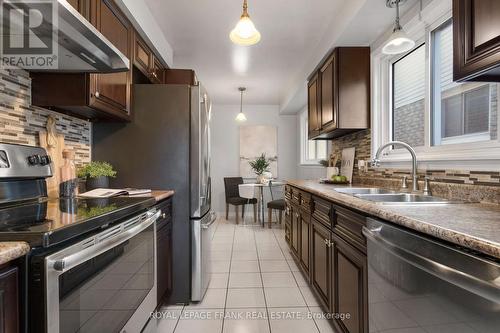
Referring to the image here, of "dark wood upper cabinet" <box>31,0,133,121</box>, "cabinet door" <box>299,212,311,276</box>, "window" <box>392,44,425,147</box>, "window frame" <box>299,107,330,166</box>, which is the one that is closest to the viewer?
"dark wood upper cabinet" <box>31,0,133,121</box>

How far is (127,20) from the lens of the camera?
83.6 inches

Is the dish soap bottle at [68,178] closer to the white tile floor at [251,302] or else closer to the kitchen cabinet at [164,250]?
the kitchen cabinet at [164,250]

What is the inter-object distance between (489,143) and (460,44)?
64cm

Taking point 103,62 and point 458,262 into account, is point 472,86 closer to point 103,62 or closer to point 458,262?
point 458,262

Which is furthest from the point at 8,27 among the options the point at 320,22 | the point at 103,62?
the point at 320,22

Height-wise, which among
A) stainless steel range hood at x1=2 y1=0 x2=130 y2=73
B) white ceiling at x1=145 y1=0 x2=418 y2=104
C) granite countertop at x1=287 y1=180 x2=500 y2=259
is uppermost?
white ceiling at x1=145 y1=0 x2=418 y2=104

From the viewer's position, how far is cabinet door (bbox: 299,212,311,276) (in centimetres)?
241

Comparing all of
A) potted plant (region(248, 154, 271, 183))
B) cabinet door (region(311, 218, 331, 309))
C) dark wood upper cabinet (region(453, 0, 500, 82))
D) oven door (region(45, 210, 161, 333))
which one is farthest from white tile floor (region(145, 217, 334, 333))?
potted plant (region(248, 154, 271, 183))

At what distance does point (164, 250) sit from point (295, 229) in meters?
1.48

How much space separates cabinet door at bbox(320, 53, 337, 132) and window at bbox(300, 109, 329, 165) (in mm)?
1729

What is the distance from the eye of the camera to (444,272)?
0.78 m

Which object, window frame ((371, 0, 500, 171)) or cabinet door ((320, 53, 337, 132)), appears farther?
cabinet door ((320, 53, 337, 132))

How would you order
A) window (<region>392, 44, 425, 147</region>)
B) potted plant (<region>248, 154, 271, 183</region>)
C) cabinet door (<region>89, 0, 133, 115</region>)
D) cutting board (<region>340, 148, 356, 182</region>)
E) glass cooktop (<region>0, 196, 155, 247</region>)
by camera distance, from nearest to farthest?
glass cooktop (<region>0, 196, 155, 247</region>) < cabinet door (<region>89, 0, 133, 115</region>) < window (<region>392, 44, 425, 147</region>) < cutting board (<region>340, 148, 356, 182</region>) < potted plant (<region>248, 154, 271, 183</region>)

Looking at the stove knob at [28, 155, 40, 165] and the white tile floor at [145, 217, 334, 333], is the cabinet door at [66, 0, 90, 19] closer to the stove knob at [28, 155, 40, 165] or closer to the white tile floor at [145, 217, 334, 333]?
the stove knob at [28, 155, 40, 165]
